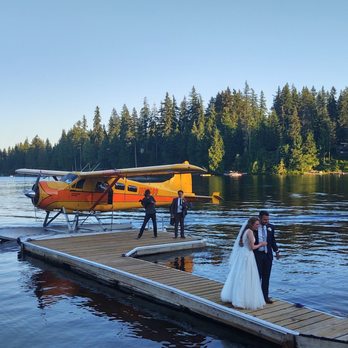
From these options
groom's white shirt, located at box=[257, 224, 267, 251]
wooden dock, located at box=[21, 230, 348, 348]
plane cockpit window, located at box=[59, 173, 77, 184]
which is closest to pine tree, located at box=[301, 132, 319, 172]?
plane cockpit window, located at box=[59, 173, 77, 184]

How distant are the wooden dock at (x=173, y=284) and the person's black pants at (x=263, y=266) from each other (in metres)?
0.34

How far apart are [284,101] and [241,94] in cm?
2036

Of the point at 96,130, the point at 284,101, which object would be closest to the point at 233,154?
the point at 284,101

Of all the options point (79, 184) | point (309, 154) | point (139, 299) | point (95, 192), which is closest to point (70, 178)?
point (79, 184)

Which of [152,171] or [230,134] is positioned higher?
[230,134]

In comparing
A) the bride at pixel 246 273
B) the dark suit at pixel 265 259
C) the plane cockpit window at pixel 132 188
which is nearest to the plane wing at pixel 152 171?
the plane cockpit window at pixel 132 188

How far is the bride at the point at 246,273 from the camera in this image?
7.92 metres

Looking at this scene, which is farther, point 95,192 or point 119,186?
point 119,186

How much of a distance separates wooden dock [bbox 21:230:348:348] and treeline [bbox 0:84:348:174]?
256 ft

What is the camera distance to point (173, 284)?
32.4 feet

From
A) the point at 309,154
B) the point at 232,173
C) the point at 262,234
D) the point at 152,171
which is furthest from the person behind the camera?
the point at 232,173

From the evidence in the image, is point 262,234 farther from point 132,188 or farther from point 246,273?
point 132,188

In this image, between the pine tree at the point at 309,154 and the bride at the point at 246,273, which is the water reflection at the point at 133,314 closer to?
the bride at the point at 246,273

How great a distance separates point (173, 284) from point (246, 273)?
8.09 feet
